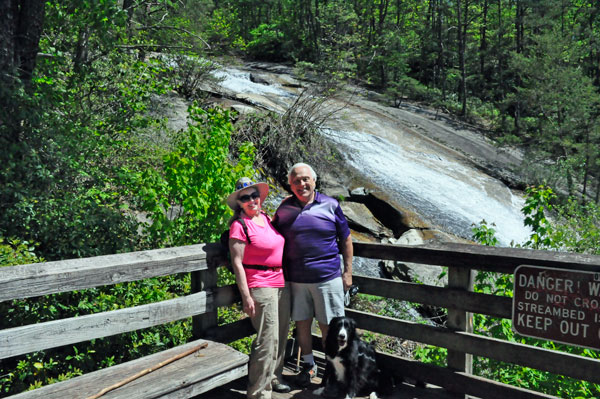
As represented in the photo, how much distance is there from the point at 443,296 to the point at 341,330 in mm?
853

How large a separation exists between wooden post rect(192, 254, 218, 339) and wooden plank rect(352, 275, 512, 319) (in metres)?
1.34

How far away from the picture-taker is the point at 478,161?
19375 mm

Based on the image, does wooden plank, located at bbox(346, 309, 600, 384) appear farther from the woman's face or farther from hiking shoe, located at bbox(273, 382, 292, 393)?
the woman's face

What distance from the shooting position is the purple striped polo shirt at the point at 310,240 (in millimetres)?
4125

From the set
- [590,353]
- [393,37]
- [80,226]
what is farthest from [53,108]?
[393,37]

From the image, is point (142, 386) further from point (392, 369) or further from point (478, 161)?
point (478, 161)

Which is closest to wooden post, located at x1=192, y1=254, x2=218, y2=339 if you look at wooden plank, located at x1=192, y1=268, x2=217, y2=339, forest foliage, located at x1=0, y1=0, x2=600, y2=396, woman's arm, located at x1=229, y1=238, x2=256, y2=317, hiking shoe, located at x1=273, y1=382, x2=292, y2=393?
wooden plank, located at x1=192, y1=268, x2=217, y2=339

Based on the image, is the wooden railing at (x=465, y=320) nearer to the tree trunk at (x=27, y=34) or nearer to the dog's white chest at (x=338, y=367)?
the dog's white chest at (x=338, y=367)

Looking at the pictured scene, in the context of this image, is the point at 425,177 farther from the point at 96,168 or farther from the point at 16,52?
the point at 16,52

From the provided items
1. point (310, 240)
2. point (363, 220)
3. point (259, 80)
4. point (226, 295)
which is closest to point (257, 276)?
point (226, 295)

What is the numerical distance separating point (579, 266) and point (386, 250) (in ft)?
4.96

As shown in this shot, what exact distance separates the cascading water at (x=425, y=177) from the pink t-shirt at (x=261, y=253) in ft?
28.8

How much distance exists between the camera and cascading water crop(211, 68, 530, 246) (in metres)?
13.1

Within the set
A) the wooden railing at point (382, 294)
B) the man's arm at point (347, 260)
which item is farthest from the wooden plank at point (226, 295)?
the man's arm at point (347, 260)
